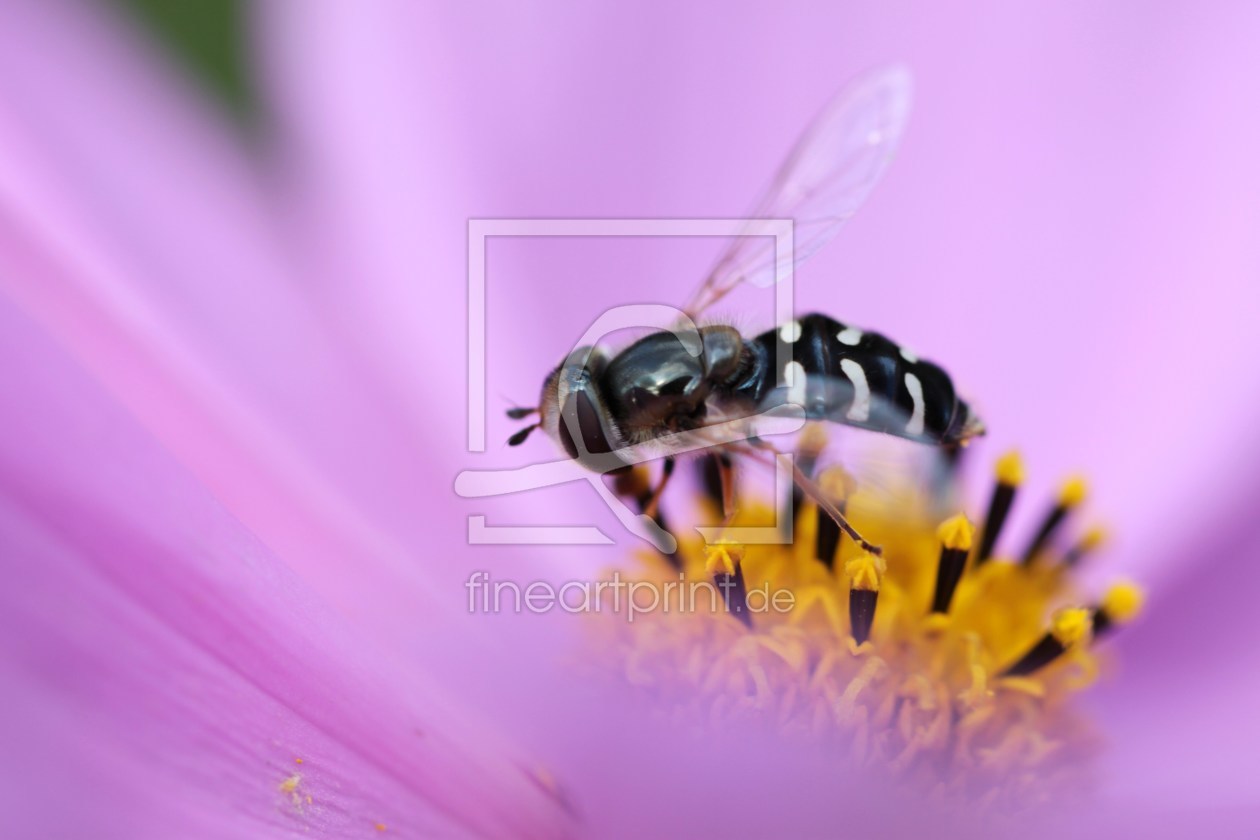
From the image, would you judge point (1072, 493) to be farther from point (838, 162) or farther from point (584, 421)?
point (584, 421)

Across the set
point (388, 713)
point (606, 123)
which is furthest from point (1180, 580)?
point (388, 713)

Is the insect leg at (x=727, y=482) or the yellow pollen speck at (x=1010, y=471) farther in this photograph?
the yellow pollen speck at (x=1010, y=471)

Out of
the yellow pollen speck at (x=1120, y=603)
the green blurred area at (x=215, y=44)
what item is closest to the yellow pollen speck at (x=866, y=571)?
the yellow pollen speck at (x=1120, y=603)

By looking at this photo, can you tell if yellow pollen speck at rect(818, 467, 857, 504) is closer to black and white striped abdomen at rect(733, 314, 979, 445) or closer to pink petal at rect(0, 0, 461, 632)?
black and white striped abdomen at rect(733, 314, 979, 445)

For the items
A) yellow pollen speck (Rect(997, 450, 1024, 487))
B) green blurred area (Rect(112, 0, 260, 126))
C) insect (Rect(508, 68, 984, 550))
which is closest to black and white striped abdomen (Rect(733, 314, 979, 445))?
insect (Rect(508, 68, 984, 550))

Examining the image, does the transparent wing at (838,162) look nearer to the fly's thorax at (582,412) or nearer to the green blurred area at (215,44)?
the fly's thorax at (582,412)

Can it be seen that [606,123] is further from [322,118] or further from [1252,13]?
[1252,13]
